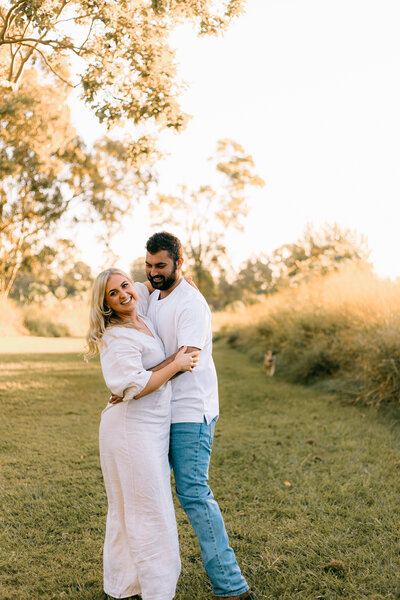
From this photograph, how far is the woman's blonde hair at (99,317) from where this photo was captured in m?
2.81

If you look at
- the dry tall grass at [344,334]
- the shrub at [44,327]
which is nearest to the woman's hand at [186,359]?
the dry tall grass at [344,334]

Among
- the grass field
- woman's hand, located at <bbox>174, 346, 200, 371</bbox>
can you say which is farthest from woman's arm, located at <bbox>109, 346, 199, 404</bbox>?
the grass field

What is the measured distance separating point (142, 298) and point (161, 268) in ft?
1.02

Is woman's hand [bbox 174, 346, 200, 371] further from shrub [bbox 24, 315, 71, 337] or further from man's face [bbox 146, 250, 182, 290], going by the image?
shrub [bbox 24, 315, 71, 337]

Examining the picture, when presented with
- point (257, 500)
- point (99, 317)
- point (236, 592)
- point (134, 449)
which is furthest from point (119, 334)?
point (257, 500)

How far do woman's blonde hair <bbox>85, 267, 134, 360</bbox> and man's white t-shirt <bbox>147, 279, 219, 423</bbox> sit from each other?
0.25 m

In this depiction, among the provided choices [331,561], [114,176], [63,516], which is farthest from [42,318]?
[331,561]

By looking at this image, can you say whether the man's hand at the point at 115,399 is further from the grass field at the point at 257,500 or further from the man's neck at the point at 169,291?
the grass field at the point at 257,500

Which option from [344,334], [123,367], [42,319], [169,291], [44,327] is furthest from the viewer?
[42,319]

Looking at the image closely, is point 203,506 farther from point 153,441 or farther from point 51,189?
point 51,189

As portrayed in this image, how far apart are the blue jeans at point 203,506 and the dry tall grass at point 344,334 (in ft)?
15.4

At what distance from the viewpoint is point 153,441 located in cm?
277

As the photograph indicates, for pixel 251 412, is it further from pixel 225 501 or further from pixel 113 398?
pixel 113 398

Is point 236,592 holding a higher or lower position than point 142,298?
lower
